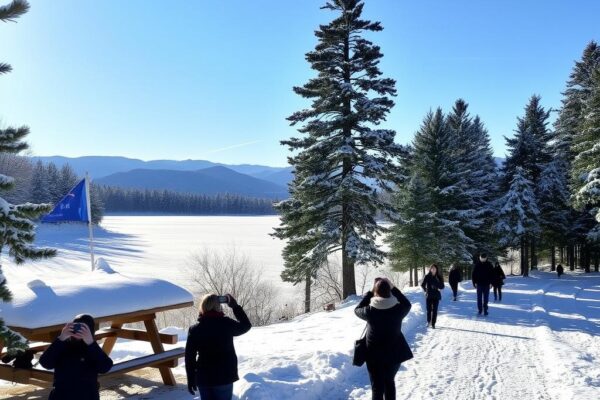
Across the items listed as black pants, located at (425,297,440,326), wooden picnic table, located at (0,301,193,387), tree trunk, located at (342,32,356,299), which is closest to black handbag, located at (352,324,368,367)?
wooden picnic table, located at (0,301,193,387)

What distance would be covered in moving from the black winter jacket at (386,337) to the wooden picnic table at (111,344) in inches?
123

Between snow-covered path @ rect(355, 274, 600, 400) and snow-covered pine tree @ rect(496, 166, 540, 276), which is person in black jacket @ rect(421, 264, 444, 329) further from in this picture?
snow-covered pine tree @ rect(496, 166, 540, 276)

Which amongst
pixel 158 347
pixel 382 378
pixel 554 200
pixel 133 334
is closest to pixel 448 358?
pixel 382 378

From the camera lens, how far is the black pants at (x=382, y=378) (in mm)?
5750

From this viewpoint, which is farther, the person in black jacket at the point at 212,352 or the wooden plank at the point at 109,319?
the wooden plank at the point at 109,319

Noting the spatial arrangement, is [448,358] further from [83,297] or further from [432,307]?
[83,297]

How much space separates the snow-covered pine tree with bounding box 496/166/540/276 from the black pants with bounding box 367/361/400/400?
2991 centimetres

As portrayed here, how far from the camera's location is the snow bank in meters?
5.82

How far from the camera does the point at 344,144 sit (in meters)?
19.8

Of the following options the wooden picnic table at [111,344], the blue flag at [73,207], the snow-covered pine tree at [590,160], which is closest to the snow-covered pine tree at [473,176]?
the snow-covered pine tree at [590,160]

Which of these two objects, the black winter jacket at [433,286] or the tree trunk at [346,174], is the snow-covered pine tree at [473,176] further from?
the black winter jacket at [433,286]

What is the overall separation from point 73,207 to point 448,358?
10.1 m

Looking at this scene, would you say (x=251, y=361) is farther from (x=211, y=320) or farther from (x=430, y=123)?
(x=430, y=123)

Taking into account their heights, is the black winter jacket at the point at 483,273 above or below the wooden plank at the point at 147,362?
above
